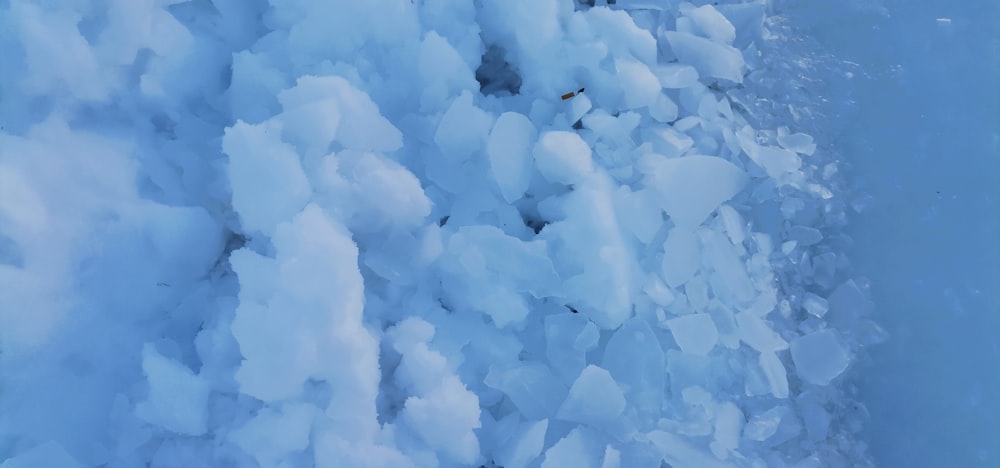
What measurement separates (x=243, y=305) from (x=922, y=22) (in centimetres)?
101

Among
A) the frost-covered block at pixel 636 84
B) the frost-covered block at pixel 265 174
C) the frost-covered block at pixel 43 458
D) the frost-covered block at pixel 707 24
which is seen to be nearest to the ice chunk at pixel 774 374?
the frost-covered block at pixel 636 84

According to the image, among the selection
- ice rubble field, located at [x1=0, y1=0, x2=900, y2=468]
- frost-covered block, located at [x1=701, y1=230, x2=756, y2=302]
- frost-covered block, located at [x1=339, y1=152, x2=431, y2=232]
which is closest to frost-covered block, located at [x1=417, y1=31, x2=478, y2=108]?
ice rubble field, located at [x1=0, y1=0, x2=900, y2=468]

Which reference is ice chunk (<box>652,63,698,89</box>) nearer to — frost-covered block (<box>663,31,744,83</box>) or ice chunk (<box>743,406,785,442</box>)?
Result: frost-covered block (<box>663,31,744,83</box>)

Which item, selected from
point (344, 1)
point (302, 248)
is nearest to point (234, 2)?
point (344, 1)

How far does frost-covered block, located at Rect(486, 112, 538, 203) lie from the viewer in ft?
2.94

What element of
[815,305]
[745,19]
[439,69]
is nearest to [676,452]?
[815,305]

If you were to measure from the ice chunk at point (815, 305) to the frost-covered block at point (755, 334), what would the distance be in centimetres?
9

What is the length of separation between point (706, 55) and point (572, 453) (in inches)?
22.6

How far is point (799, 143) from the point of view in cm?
105

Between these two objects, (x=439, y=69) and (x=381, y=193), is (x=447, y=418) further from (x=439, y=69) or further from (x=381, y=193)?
(x=439, y=69)

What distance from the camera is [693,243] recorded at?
93cm

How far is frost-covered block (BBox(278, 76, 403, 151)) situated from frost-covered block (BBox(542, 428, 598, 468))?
37 centimetres

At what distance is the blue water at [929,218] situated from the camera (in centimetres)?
97

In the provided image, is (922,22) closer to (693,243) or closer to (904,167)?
(904,167)
